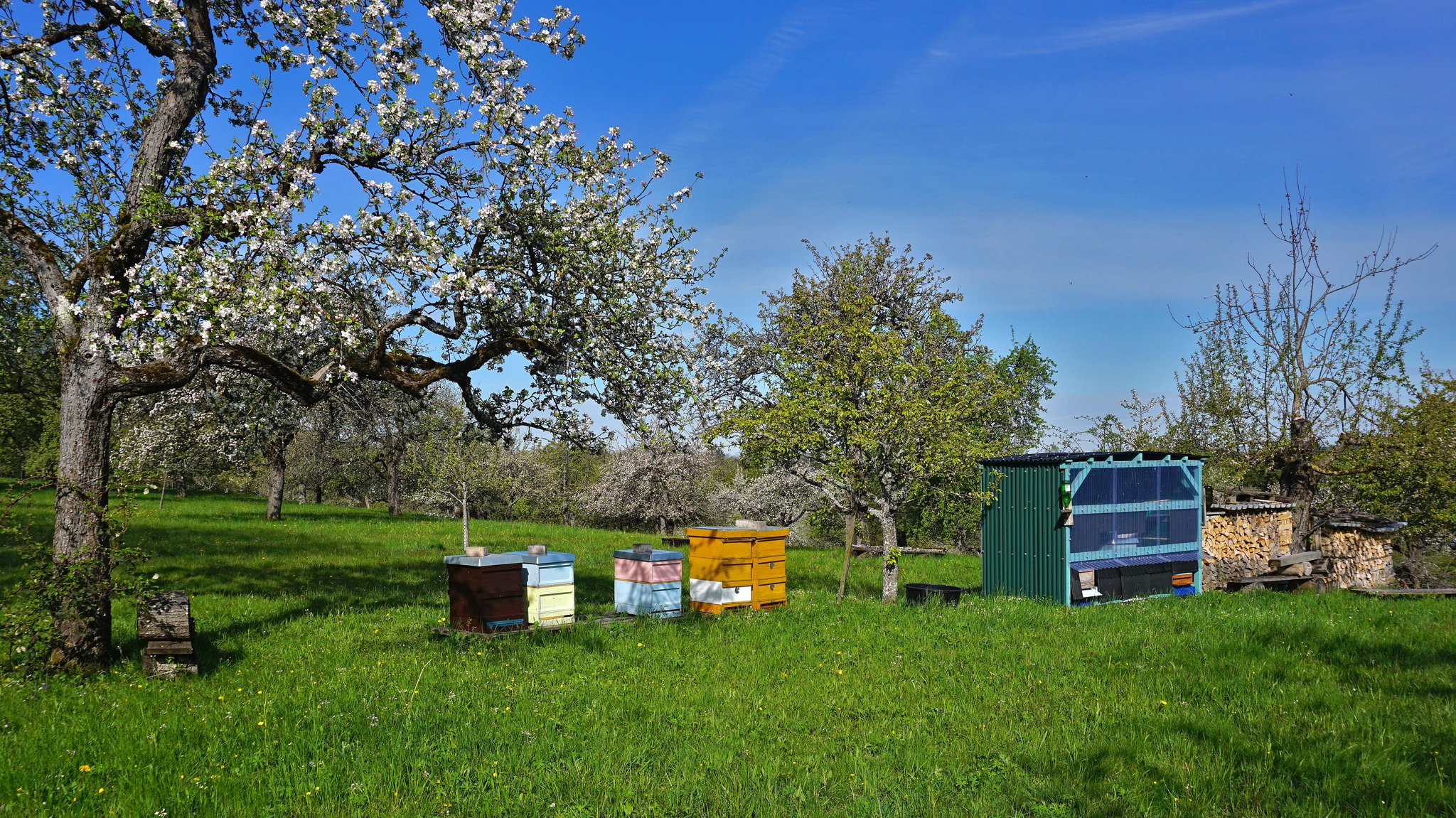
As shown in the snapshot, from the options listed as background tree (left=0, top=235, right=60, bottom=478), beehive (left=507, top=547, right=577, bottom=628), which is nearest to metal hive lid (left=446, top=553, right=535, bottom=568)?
beehive (left=507, top=547, right=577, bottom=628)

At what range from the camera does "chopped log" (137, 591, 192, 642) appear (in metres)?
9.77

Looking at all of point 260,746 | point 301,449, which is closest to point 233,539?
point 260,746

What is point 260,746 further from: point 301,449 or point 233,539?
point 301,449

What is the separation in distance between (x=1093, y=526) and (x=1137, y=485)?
5.75ft

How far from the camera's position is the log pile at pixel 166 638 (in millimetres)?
9617

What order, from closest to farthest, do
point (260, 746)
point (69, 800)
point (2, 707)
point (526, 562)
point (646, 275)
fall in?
point (69, 800)
point (260, 746)
point (2, 707)
point (526, 562)
point (646, 275)

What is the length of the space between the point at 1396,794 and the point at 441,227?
42.2 feet

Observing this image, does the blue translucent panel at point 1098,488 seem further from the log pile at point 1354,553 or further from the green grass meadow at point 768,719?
the log pile at point 1354,553

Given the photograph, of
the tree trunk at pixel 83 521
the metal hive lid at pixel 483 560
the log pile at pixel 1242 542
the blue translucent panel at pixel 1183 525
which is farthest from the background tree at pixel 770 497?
the tree trunk at pixel 83 521

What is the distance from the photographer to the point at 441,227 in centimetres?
1269

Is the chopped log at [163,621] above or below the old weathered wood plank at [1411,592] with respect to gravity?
above

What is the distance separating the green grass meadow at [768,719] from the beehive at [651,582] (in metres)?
0.51

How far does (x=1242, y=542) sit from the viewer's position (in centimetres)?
2077

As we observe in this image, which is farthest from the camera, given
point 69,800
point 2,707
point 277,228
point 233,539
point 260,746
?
point 233,539
